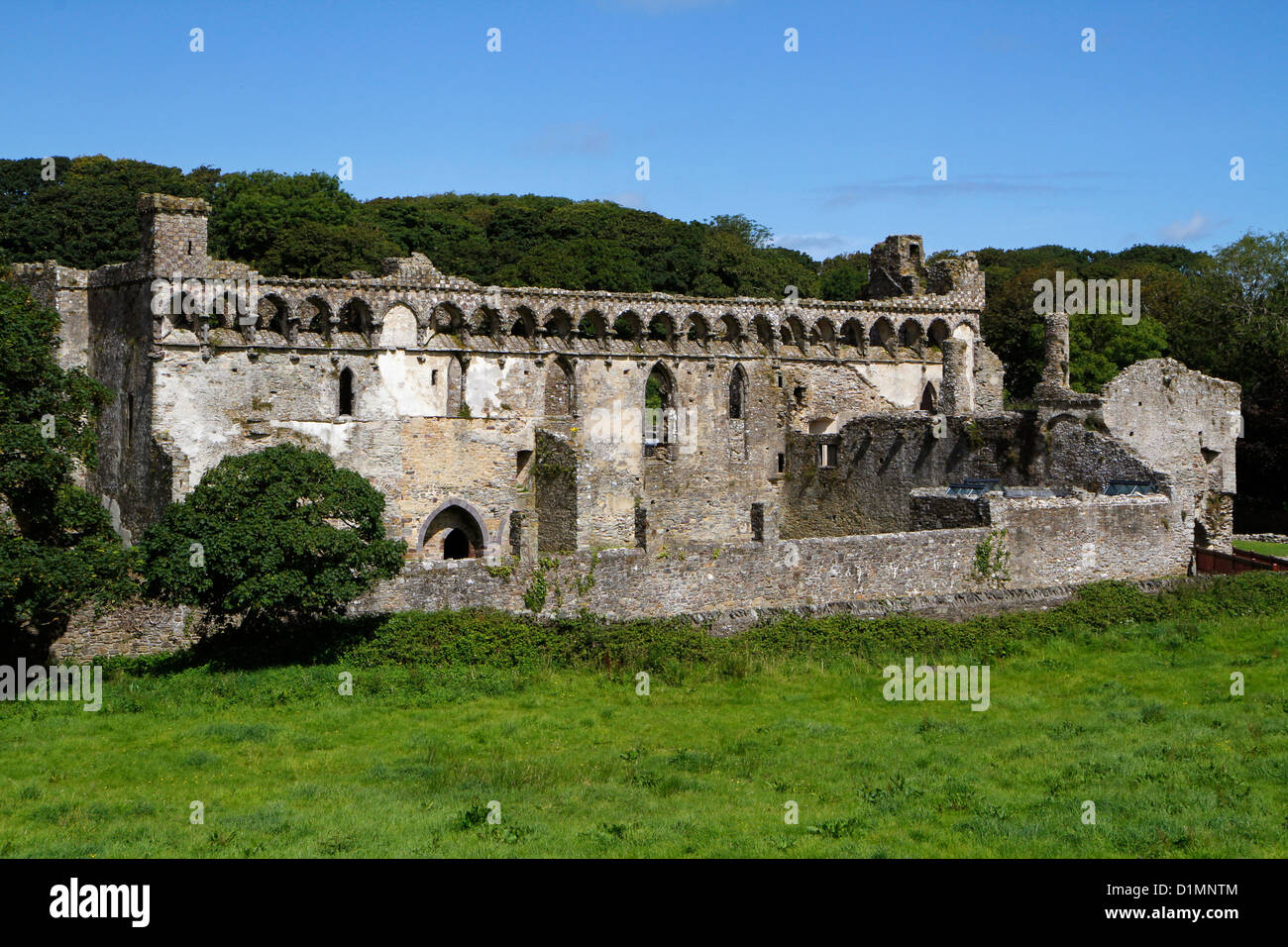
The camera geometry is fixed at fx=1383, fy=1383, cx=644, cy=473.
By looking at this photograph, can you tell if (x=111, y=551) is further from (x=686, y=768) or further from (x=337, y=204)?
(x=337, y=204)

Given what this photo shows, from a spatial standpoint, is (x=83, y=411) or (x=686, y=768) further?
(x=83, y=411)

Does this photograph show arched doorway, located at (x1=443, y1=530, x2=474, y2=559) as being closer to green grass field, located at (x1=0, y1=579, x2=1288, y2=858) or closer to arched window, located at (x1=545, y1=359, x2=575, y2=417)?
arched window, located at (x1=545, y1=359, x2=575, y2=417)

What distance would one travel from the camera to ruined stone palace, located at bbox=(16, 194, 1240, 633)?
2716cm

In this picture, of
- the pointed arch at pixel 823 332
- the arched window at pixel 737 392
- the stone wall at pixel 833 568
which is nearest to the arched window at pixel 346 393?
the stone wall at pixel 833 568

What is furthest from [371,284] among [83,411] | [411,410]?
[83,411]

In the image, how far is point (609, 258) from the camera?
73.2 metres

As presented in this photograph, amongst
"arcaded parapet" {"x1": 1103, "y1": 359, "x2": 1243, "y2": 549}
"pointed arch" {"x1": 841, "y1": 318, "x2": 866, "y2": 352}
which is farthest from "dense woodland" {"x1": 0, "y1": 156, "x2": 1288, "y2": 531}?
"pointed arch" {"x1": 841, "y1": 318, "x2": 866, "y2": 352}

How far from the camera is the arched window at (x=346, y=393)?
33.7 metres

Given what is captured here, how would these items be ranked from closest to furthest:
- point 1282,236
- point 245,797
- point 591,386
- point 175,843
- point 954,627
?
point 175,843
point 245,797
point 954,627
point 591,386
point 1282,236

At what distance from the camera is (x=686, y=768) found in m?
16.5

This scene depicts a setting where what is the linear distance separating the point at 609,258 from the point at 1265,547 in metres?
42.4

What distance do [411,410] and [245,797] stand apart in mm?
20033

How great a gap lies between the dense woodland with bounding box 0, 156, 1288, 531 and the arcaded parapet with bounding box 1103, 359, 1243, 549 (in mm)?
10686

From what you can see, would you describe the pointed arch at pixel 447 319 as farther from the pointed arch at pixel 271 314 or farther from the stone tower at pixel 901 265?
the stone tower at pixel 901 265
